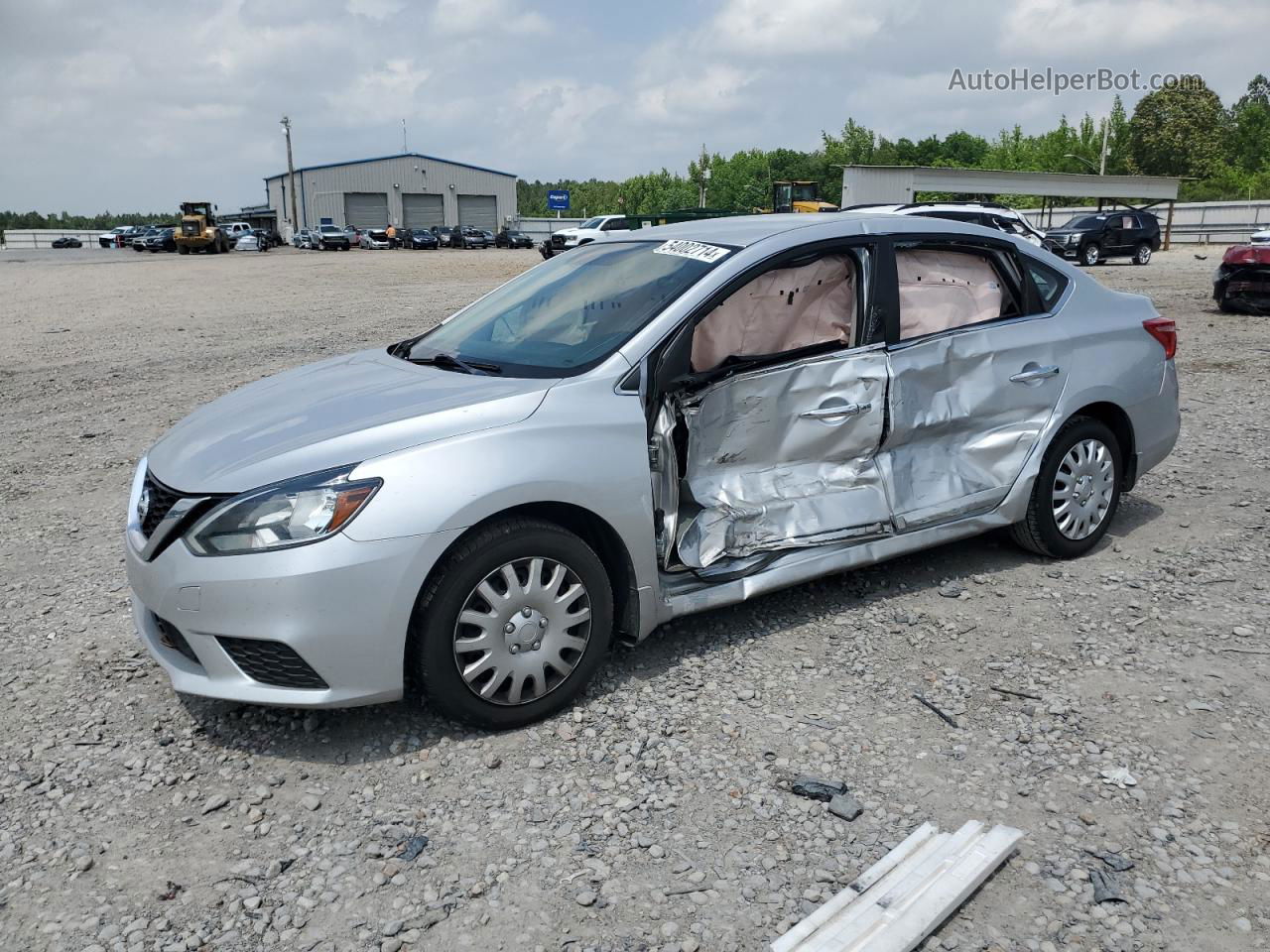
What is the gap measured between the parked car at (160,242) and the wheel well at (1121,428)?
57093mm

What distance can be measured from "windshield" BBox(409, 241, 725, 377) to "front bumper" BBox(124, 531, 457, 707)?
1.00 metres

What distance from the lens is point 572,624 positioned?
3564 mm

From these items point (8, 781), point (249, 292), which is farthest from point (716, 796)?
point (249, 292)

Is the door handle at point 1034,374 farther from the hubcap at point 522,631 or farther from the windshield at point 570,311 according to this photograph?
the hubcap at point 522,631

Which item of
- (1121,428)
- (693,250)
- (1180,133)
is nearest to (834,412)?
(693,250)

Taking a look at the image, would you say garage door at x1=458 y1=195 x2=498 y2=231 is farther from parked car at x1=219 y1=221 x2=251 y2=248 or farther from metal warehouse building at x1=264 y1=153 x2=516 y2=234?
parked car at x1=219 y1=221 x2=251 y2=248

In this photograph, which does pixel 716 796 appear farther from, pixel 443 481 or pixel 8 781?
pixel 8 781

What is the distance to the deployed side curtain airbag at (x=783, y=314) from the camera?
423cm

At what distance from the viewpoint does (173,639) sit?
11.3ft

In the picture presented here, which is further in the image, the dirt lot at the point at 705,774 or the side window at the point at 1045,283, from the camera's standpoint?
the side window at the point at 1045,283

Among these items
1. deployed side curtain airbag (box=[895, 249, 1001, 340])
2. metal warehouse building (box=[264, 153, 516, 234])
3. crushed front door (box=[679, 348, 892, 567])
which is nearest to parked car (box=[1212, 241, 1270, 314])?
deployed side curtain airbag (box=[895, 249, 1001, 340])

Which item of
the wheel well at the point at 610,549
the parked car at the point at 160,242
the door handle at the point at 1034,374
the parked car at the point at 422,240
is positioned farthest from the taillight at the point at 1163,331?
the parked car at the point at 160,242

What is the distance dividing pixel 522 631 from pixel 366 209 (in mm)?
82152

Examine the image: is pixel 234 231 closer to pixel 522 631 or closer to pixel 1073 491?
pixel 1073 491
